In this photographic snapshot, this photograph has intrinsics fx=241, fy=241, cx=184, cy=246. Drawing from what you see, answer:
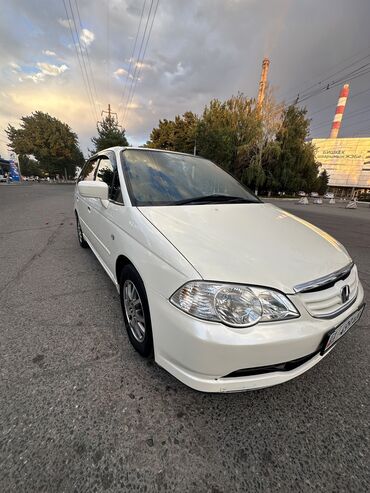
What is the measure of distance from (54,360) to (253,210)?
2173 millimetres

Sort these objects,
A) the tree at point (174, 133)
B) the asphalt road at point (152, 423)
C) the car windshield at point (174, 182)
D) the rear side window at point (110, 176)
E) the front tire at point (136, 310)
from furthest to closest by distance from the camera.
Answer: the tree at point (174, 133)
the rear side window at point (110, 176)
the car windshield at point (174, 182)
the front tire at point (136, 310)
the asphalt road at point (152, 423)

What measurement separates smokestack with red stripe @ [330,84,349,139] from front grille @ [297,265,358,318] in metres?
81.6

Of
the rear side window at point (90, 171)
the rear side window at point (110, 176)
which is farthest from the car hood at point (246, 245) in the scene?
the rear side window at point (90, 171)

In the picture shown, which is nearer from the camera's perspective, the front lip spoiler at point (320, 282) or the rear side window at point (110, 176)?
the front lip spoiler at point (320, 282)

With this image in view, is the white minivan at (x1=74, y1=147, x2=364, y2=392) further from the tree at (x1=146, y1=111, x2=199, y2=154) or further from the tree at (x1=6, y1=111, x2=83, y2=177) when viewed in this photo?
the tree at (x1=6, y1=111, x2=83, y2=177)

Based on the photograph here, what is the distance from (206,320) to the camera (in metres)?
→ 1.29

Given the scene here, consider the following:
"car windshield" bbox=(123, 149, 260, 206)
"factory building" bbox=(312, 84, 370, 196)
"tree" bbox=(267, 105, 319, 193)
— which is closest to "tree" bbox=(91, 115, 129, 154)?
"tree" bbox=(267, 105, 319, 193)

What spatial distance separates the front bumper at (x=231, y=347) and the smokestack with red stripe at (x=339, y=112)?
82083mm

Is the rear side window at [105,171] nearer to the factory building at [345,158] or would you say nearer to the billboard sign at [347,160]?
the factory building at [345,158]

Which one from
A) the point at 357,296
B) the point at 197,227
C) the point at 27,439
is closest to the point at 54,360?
the point at 27,439

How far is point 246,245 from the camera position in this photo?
5.23ft

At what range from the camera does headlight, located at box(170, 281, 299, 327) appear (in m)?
1.30

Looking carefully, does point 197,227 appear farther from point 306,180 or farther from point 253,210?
point 306,180

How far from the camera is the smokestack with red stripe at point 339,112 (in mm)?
62569
